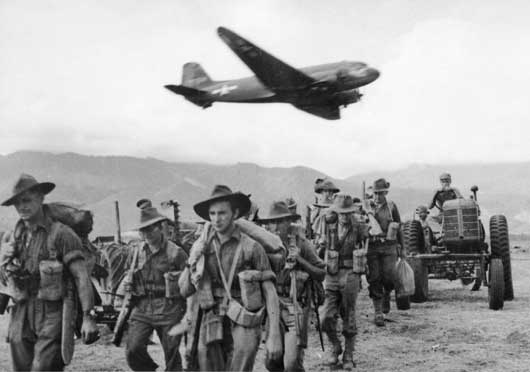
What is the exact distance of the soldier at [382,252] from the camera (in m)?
11.2

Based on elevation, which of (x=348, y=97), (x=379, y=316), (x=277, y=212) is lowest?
(x=379, y=316)

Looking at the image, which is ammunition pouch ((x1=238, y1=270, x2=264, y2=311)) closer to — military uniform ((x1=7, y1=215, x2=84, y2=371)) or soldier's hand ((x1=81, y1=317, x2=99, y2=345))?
soldier's hand ((x1=81, y1=317, x2=99, y2=345))

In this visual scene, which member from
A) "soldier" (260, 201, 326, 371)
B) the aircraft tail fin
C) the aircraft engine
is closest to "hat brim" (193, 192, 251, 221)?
"soldier" (260, 201, 326, 371)

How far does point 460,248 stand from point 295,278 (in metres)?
7.98

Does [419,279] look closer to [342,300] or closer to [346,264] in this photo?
[346,264]

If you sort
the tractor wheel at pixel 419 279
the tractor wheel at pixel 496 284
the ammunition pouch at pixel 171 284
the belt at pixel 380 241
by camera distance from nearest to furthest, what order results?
the ammunition pouch at pixel 171 284
the belt at pixel 380 241
the tractor wheel at pixel 496 284
the tractor wheel at pixel 419 279

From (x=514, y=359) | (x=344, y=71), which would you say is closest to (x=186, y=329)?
(x=514, y=359)

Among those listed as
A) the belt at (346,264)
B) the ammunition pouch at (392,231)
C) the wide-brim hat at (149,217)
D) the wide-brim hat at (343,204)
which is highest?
the wide-brim hat at (343,204)

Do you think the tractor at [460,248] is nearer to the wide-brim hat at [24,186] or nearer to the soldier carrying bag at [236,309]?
the soldier carrying bag at [236,309]

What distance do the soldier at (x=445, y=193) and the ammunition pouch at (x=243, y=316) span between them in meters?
10.5

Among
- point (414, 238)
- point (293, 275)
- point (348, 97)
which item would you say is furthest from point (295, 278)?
point (348, 97)

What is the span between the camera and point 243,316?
5027mm

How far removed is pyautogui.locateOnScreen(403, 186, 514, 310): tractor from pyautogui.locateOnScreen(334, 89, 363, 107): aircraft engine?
9.75 metres

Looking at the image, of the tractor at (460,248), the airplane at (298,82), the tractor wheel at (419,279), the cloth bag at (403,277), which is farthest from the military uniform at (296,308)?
the airplane at (298,82)
